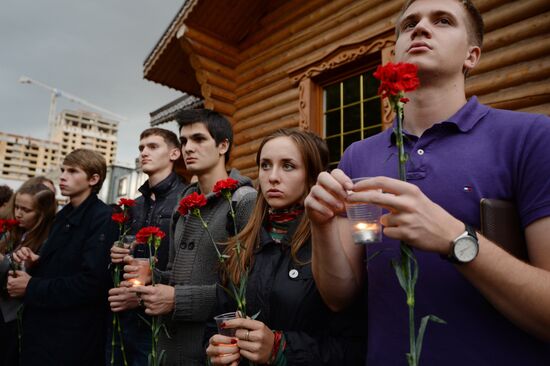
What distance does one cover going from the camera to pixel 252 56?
691 centimetres

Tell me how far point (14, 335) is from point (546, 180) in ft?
15.0

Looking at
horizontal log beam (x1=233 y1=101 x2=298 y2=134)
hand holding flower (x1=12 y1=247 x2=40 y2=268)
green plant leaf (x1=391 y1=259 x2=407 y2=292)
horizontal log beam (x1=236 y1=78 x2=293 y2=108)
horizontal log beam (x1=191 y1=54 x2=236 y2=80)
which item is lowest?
hand holding flower (x1=12 y1=247 x2=40 y2=268)

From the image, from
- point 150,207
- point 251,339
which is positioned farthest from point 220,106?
point 251,339

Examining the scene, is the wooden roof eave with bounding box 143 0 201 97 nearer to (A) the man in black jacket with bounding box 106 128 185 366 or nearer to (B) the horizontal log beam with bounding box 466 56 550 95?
(A) the man in black jacket with bounding box 106 128 185 366

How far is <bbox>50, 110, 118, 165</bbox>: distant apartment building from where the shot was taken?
128 m

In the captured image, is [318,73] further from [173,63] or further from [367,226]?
[367,226]

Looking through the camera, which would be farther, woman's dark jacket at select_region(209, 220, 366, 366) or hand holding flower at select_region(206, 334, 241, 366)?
woman's dark jacket at select_region(209, 220, 366, 366)

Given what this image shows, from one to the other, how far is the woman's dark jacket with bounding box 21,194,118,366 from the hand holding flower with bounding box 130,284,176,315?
114 cm

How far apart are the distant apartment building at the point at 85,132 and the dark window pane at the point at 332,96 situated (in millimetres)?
132769

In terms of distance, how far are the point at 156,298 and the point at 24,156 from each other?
5392 inches

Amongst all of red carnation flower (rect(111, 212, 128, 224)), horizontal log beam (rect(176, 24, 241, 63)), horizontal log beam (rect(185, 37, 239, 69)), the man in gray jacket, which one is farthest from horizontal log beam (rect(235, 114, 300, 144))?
red carnation flower (rect(111, 212, 128, 224))

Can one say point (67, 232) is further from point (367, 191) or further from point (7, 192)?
point (367, 191)

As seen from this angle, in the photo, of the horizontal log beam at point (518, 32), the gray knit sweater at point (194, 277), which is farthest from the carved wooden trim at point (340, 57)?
the gray knit sweater at point (194, 277)

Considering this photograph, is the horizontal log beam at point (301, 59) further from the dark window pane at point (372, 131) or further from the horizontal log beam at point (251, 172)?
the horizontal log beam at point (251, 172)
